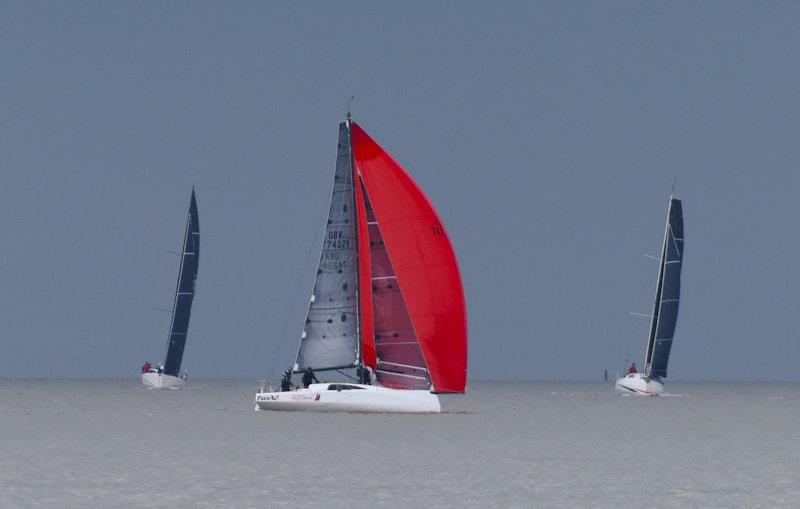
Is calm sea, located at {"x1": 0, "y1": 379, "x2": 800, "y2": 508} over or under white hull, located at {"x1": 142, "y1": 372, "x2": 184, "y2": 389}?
over

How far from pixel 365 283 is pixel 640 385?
58029 mm

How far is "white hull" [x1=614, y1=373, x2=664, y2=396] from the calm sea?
168ft

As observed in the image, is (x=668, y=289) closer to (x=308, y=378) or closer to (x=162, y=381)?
(x=162, y=381)

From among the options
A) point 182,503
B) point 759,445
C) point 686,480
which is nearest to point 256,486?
point 182,503

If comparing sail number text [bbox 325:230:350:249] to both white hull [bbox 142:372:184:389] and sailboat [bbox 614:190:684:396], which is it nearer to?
sailboat [bbox 614:190:684:396]

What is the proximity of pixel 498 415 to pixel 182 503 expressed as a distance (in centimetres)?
4992

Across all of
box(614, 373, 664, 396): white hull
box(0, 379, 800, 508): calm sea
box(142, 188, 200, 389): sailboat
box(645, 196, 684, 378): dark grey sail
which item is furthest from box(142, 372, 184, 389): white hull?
box(0, 379, 800, 508): calm sea

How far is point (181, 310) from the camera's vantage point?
116 metres

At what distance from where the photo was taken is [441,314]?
6069cm

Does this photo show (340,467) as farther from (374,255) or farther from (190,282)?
(190,282)

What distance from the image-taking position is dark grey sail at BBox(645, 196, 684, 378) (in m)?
106

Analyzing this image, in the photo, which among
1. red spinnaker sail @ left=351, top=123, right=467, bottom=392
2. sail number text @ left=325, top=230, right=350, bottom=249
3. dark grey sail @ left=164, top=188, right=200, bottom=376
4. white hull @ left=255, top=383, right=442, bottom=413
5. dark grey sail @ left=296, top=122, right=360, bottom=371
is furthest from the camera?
dark grey sail @ left=164, top=188, right=200, bottom=376

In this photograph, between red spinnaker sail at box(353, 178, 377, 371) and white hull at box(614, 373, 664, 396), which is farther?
white hull at box(614, 373, 664, 396)

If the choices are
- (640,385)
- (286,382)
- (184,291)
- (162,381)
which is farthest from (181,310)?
(286,382)
